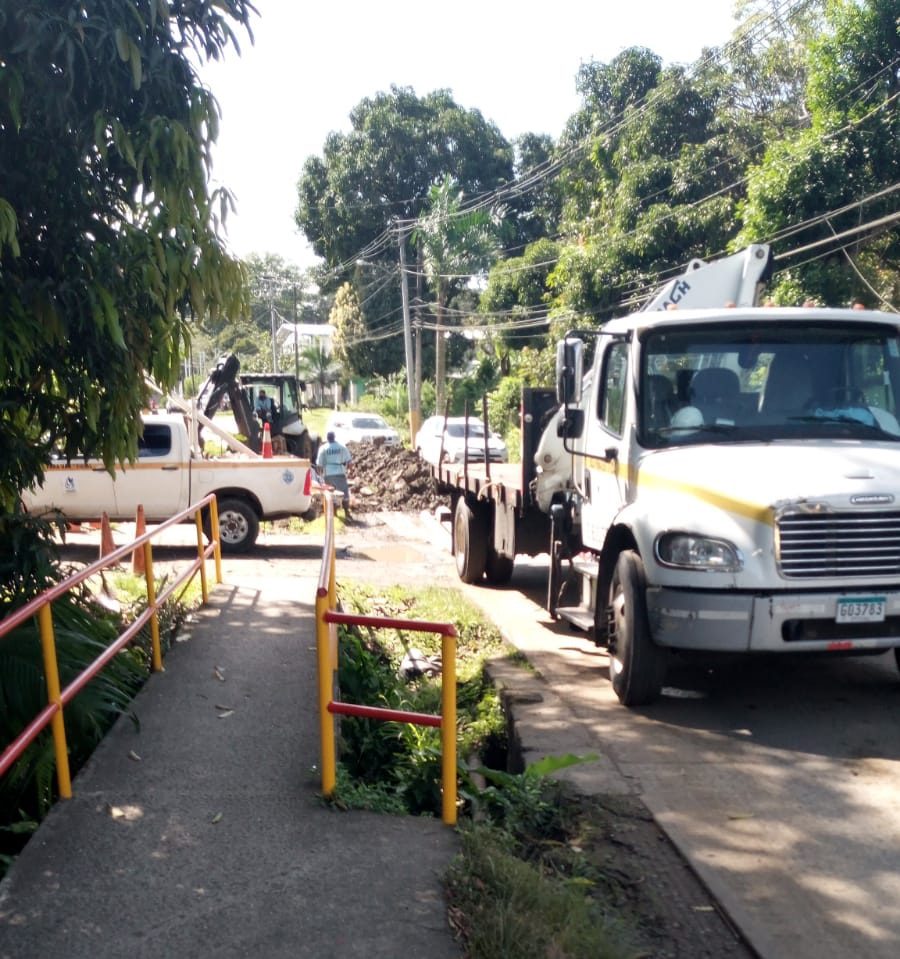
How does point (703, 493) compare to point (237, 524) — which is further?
point (237, 524)

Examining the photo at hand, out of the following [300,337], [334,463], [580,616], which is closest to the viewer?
[580,616]

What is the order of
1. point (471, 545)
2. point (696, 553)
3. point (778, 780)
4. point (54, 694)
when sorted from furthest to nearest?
point (471, 545), point (696, 553), point (778, 780), point (54, 694)

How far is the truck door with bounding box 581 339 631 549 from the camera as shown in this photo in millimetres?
8016

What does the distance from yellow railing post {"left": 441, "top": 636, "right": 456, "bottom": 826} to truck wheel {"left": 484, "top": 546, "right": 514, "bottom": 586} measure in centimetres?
783

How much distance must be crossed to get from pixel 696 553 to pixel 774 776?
54.6 inches

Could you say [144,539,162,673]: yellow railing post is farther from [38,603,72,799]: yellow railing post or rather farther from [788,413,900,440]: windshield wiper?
[788,413,900,440]: windshield wiper

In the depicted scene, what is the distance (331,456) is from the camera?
754 inches

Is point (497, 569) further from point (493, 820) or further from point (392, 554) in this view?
point (493, 820)

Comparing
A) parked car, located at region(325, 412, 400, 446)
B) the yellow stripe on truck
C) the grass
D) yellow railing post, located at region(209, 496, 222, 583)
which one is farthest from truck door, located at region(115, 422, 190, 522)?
parked car, located at region(325, 412, 400, 446)

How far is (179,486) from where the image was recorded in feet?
49.1

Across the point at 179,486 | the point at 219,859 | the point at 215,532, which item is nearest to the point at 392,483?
the point at 179,486

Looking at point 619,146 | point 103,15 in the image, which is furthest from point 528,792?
point 619,146

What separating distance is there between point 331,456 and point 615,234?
10722 mm

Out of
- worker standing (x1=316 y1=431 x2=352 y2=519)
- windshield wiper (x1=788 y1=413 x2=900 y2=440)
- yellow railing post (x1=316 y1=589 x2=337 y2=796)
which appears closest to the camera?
yellow railing post (x1=316 y1=589 x2=337 y2=796)
